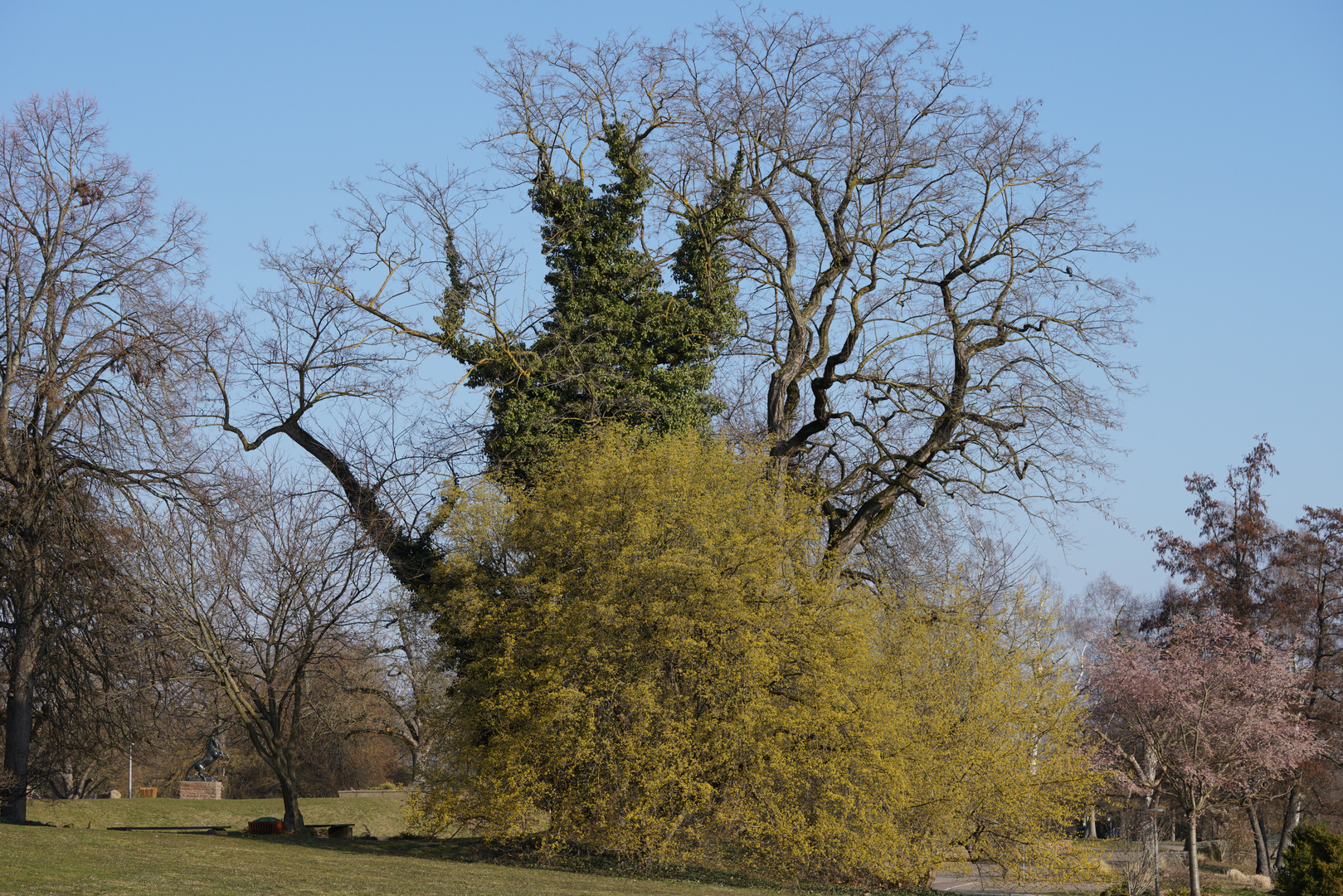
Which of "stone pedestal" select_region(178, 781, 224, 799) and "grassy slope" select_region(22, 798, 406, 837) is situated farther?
"stone pedestal" select_region(178, 781, 224, 799)

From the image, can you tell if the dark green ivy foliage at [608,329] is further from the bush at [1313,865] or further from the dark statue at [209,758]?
the dark statue at [209,758]

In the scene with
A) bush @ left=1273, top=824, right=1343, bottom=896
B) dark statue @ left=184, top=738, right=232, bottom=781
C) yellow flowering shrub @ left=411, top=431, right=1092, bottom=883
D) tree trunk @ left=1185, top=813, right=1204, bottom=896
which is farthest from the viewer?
dark statue @ left=184, top=738, right=232, bottom=781

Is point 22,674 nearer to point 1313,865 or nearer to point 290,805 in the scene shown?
point 290,805

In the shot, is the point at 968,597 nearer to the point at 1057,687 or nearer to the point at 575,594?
the point at 1057,687

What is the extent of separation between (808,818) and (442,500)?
29.4 ft

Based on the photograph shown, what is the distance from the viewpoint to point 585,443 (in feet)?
57.2

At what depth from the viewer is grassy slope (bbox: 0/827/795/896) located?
30.3 ft

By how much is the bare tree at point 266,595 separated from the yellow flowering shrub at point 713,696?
16.5 ft

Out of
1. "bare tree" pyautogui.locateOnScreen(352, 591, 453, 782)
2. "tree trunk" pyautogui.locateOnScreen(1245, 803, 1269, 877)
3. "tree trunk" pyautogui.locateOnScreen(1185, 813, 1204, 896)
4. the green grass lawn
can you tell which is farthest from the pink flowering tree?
"bare tree" pyautogui.locateOnScreen(352, 591, 453, 782)

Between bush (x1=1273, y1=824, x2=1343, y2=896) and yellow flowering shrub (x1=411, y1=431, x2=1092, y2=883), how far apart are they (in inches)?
179

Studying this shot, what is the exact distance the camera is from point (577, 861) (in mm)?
15883

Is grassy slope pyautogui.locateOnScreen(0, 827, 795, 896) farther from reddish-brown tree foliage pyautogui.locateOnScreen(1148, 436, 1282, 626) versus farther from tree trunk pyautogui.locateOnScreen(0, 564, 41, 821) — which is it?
reddish-brown tree foliage pyautogui.locateOnScreen(1148, 436, 1282, 626)

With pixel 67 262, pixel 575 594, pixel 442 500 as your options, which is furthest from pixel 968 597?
pixel 67 262

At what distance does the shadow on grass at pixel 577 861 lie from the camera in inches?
607
